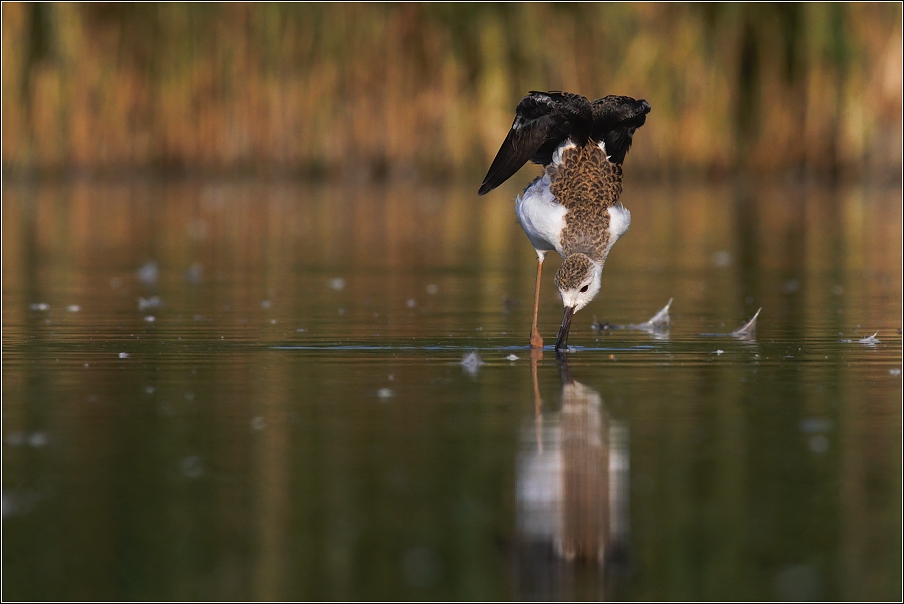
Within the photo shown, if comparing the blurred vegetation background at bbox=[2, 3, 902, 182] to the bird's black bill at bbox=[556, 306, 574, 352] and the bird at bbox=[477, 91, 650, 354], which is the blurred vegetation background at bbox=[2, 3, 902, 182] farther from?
the bird's black bill at bbox=[556, 306, 574, 352]

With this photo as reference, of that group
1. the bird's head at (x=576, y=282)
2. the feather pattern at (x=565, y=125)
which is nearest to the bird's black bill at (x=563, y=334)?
the bird's head at (x=576, y=282)

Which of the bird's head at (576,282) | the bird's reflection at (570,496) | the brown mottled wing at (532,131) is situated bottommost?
the bird's reflection at (570,496)

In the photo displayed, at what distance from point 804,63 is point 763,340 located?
1599 centimetres

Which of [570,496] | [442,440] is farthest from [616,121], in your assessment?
[570,496]

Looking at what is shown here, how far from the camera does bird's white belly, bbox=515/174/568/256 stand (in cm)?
919

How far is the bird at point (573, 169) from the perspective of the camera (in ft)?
30.0

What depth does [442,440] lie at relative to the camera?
5.74 meters

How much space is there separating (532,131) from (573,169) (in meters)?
0.35

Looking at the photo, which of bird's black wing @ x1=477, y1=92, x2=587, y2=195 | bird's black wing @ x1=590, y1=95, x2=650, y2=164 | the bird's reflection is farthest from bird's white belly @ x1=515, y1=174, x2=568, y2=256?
the bird's reflection

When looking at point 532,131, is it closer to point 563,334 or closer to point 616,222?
point 616,222

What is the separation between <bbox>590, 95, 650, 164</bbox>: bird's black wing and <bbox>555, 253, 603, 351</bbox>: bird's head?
930 millimetres

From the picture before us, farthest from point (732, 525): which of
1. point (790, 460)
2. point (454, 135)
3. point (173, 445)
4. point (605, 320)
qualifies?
point (454, 135)

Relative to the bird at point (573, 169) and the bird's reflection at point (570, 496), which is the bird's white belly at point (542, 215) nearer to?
the bird at point (573, 169)

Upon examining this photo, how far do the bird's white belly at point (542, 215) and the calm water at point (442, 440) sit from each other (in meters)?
0.51
